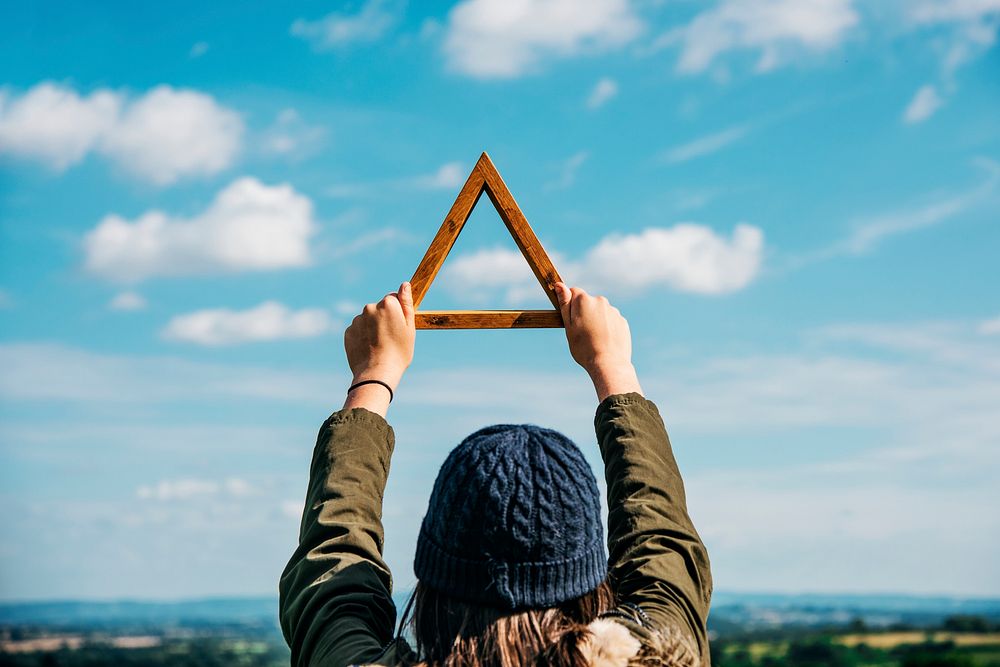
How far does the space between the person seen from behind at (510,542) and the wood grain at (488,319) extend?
19cm

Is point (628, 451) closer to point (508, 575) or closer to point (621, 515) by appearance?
point (621, 515)

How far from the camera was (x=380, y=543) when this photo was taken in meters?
4.65

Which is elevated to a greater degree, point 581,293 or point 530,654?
Answer: point 581,293

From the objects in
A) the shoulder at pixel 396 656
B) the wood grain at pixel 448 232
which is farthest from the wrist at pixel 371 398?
the shoulder at pixel 396 656

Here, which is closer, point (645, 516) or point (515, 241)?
point (645, 516)

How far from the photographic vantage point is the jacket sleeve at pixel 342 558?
4.19m

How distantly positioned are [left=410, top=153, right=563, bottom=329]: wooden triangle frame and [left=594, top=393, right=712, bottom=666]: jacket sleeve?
1045 mm

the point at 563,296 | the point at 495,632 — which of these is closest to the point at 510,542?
the point at 495,632

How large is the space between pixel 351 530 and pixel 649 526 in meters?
1.33

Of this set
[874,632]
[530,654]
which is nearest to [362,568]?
[530,654]

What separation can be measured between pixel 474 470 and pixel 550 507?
308 mm

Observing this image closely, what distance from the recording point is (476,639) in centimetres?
365

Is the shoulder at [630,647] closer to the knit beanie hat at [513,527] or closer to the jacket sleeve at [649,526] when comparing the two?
the knit beanie hat at [513,527]

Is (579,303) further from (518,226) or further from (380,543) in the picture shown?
(380,543)
